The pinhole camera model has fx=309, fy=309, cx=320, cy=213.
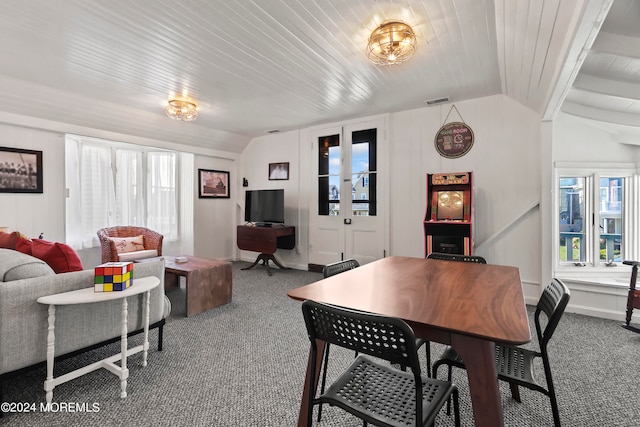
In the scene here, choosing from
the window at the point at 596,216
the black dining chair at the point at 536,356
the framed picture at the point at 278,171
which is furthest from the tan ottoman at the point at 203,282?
the window at the point at 596,216

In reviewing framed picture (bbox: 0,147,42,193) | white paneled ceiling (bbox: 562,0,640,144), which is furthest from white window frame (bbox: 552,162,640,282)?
framed picture (bbox: 0,147,42,193)

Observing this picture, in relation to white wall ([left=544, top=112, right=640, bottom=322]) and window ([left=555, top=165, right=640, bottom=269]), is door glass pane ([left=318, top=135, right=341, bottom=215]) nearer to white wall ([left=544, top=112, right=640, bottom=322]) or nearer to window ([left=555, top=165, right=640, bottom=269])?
white wall ([left=544, top=112, right=640, bottom=322])

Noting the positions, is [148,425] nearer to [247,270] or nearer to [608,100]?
[247,270]

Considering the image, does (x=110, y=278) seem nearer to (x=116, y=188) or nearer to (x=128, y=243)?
(x=128, y=243)

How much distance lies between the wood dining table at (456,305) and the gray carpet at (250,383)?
590mm

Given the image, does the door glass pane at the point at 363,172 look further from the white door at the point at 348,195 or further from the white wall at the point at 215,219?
the white wall at the point at 215,219

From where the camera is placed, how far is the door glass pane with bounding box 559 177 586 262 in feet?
14.1

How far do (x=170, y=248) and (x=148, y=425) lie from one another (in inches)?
173

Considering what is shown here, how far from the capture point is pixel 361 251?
503 centimetres

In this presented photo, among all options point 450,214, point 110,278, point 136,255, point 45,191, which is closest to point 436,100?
point 450,214

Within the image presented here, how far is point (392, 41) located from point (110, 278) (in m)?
2.60

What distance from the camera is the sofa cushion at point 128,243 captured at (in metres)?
4.44

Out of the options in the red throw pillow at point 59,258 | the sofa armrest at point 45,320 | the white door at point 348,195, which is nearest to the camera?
the sofa armrest at point 45,320

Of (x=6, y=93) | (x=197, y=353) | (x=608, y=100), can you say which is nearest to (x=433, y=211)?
(x=608, y=100)
